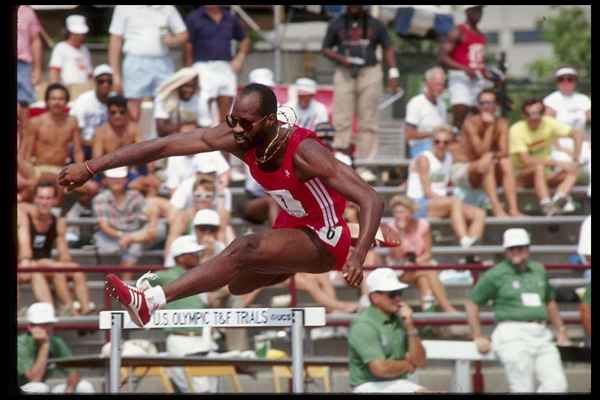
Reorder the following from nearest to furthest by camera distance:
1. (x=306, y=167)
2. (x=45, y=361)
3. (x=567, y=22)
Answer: (x=306, y=167) → (x=45, y=361) → (x=567, y=22)

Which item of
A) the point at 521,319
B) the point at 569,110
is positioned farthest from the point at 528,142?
the point at 521,319

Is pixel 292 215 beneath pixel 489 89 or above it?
beneath

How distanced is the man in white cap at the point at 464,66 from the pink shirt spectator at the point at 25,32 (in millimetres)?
4274

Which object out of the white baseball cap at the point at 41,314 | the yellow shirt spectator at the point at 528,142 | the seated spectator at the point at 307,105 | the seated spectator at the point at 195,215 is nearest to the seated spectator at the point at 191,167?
the seated spectator at the point at 195,215

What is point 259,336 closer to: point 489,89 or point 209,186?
point 209,186

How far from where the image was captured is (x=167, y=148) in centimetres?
811

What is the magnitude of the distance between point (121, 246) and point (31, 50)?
2.39 meters

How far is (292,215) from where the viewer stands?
8383 mm

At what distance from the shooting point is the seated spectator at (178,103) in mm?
13602

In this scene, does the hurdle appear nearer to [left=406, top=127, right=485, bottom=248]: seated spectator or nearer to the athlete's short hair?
the athlete's short hair

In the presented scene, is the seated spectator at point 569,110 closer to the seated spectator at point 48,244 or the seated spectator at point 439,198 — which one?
the seated spectator at point 439,198

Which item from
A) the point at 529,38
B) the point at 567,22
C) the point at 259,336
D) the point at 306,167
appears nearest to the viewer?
the point at 306,167

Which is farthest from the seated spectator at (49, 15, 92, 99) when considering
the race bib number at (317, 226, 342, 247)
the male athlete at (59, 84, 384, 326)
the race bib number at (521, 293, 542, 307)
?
the race bib number at (317, 226, 342, 247)

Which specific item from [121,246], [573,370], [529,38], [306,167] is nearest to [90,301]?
[121,246]
